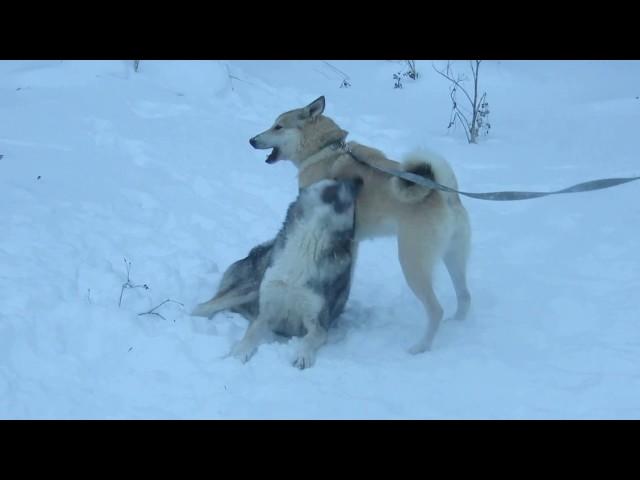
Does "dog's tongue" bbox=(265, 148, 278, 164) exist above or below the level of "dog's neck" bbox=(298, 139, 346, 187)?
below

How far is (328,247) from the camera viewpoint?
4.51 meters

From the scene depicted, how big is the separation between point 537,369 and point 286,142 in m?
2.66

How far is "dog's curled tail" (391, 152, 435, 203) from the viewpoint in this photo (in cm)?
431

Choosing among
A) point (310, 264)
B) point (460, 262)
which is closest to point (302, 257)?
point (310, 264)

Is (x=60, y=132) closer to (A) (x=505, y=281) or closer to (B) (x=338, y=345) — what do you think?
(B) (x=338, y=345)

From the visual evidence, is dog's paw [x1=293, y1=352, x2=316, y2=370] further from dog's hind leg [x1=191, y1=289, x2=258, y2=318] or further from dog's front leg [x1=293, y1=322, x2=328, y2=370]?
dog's hind leg [x1=191, y1=289, x2=258, y2=318]

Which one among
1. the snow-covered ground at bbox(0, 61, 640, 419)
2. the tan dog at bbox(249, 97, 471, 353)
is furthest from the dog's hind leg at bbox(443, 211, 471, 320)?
the snow-covered ground at bbox(0, 61, 640, 419)

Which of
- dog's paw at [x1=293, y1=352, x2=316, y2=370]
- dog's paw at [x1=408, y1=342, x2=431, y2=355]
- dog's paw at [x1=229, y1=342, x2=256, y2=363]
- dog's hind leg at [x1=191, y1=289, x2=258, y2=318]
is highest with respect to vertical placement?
dog's paw at [x1=408, y1=342, x2=431, y2=355]

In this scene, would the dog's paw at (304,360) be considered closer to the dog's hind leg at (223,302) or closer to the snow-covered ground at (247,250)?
the snow-covered ground at (247,250)

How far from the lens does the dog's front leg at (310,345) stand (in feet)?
13.4

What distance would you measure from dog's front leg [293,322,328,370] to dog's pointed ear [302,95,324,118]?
182cm

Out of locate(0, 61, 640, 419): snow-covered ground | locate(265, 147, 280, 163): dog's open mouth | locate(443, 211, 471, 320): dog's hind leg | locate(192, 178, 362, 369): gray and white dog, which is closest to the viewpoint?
locate(0, 61, 640, 419): snow-covered ground

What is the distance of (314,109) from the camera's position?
530 centimetres

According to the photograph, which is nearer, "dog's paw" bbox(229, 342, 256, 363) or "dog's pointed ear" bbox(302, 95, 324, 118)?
"dog's paw" bbox(229, 342, 256, 363)
